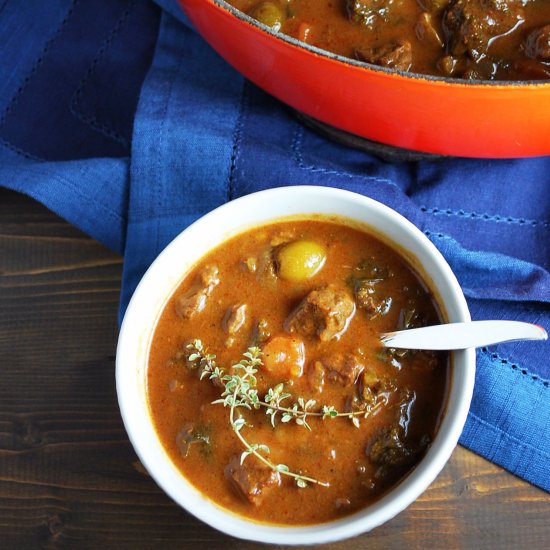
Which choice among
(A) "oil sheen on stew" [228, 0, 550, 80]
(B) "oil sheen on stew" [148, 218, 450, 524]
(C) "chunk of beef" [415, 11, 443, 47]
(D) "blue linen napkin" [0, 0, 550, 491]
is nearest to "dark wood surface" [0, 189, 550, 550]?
(D) "blue linen napkin" [0, 0, 550, 491]

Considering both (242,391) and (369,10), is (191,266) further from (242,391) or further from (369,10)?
(369,10)

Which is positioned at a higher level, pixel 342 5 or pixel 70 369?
pixel 342 5

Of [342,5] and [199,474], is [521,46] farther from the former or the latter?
[199,474]

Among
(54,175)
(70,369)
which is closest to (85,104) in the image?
(54,175)

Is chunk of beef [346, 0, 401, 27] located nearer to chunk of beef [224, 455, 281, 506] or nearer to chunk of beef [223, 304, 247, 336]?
chunk of beef [223, 304, 247, 336]

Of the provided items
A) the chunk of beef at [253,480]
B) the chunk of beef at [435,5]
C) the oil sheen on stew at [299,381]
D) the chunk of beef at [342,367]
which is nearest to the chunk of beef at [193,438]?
the oil sheen on stew at [299,381]

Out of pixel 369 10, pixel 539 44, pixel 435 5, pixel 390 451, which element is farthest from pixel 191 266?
pixel 539 44
